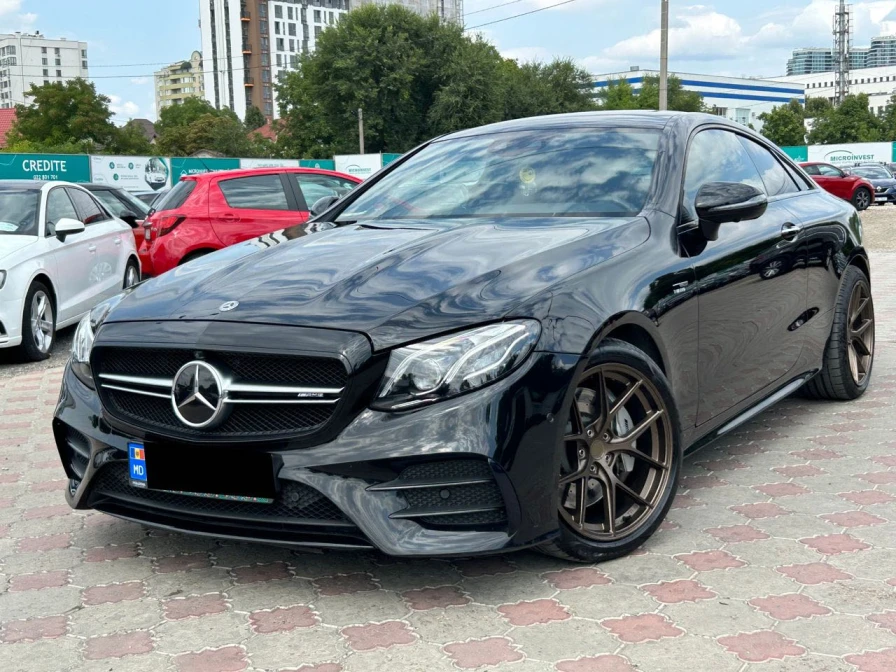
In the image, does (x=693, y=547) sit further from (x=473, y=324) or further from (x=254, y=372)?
(x=254, y=372)

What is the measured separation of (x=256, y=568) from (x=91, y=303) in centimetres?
679

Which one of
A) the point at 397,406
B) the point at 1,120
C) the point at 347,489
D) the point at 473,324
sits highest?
the point at 1,120

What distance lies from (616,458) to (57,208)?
7317 millimetres

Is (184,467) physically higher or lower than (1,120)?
lower

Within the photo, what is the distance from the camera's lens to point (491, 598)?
124 inches

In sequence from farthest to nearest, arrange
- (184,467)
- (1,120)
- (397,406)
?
(1,120) → (184,467) → (397,406)

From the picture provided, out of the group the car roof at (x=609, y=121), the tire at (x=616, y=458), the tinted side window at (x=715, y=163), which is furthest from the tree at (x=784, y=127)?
the tire at (x=616, y=458)

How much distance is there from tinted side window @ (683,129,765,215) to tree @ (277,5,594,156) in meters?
55.6

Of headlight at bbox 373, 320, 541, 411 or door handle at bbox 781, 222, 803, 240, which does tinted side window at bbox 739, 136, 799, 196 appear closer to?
door handle at bbox 781, 222, 803, 240

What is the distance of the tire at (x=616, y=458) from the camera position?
321 cm

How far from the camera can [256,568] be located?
3.48m

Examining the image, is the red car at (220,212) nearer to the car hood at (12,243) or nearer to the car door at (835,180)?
the car hood at (12,243)

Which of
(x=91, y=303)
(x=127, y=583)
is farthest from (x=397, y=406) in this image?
(x=91, y=303)

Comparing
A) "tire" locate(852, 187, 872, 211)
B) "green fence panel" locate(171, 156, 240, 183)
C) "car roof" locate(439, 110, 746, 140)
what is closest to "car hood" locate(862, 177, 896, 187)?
"tire" locate(852, 187, 872, 211)
